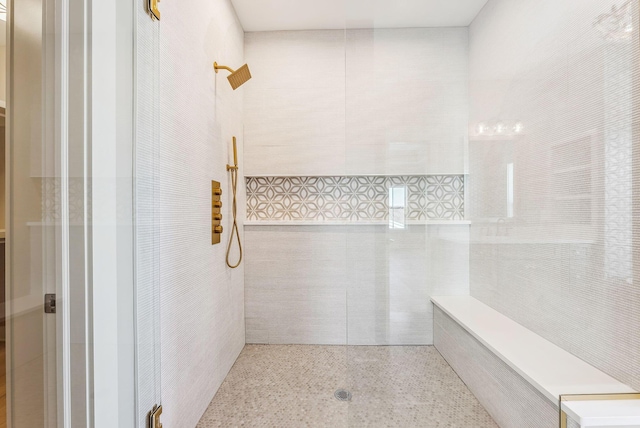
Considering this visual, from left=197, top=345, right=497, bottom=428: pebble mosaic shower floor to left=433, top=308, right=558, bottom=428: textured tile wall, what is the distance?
0.04 metres

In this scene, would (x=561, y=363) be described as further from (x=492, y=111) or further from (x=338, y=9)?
(x=338, y=9)

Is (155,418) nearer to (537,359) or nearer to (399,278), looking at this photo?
(399,278)

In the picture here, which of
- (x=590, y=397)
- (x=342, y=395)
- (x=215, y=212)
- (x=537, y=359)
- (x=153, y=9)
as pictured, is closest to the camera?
(x=153, y=9)

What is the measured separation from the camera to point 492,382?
1.35m

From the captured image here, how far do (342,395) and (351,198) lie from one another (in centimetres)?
112

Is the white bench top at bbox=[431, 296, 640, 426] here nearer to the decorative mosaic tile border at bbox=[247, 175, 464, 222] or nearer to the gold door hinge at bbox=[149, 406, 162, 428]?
the decorative mosaic tile border at bbox=[247, 175, 464, 222]

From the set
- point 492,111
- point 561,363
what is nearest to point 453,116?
point 492,111

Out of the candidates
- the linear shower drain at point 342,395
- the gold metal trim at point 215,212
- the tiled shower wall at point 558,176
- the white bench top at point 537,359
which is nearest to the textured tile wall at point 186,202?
the gold metal trim at point 215,212

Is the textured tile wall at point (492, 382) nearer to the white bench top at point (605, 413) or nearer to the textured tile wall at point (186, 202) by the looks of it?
the white bench top at point (605, 413)

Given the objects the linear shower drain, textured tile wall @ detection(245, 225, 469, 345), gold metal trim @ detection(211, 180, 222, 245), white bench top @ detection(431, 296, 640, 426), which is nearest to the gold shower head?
gold metal trim @ detection(211, 180, 222, 245)

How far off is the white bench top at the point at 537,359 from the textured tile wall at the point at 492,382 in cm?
5

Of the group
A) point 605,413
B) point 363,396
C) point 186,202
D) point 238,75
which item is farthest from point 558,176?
point 238,75

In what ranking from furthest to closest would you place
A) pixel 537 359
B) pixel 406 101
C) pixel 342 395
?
1. pixel 342 395
2. pixel 406 101
3. pixel 537 359

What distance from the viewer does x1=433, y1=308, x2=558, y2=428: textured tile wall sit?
1.18 m
